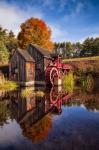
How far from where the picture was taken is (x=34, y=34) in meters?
51.4

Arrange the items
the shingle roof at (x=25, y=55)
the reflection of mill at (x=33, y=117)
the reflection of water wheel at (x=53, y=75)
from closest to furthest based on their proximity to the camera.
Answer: the reflection of mill at (x=33, y=117) → the shingle roof at (x=25, y=55) → the reflection of water wheel at (x=53, y=75)

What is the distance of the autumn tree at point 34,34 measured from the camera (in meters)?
51.1

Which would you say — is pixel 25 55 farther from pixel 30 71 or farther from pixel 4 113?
pixel 4 113

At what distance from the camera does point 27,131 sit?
1123cm

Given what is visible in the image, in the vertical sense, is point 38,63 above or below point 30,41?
below

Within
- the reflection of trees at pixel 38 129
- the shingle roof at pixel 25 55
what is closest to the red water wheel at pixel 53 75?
the shingle roof at pixel 25 55

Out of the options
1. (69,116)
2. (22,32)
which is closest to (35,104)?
(69,116)

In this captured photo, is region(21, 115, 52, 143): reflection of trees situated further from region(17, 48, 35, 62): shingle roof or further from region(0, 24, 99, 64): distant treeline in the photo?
region(0, 24, 99, 64): distant treeline

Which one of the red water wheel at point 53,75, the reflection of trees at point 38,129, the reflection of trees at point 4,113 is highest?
the red water wheel at point 53,75

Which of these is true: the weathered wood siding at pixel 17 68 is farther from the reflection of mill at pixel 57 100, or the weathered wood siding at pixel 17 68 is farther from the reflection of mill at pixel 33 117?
the reflection of mill at pixel 33 117

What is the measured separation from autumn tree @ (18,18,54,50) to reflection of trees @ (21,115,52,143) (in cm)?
3872

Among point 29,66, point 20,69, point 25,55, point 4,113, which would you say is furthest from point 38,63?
point 4,113

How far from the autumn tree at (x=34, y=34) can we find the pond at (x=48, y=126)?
33882 mm

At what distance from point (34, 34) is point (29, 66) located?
16.1 metres
